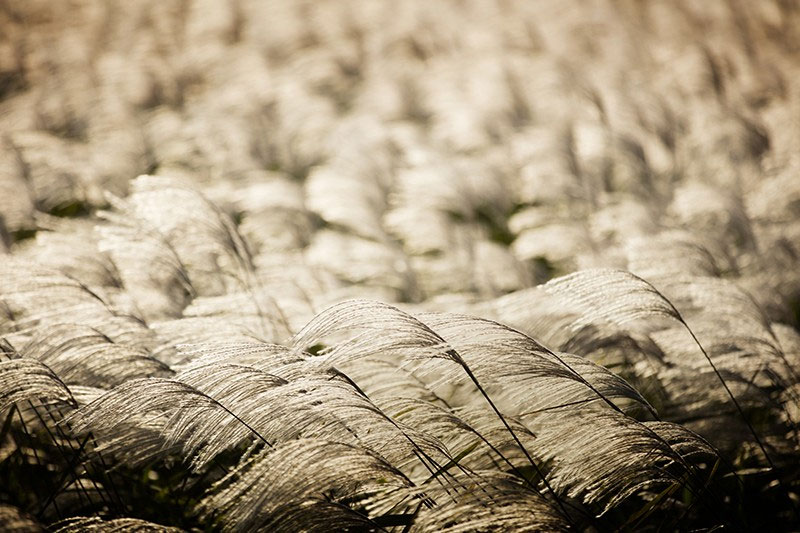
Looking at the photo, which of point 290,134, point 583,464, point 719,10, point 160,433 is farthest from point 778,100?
point 160,433

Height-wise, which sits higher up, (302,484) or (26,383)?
(26,383)

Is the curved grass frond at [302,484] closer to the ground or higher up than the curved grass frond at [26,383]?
closer to the ground

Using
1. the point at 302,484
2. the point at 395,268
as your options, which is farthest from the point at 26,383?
the point at 395,268

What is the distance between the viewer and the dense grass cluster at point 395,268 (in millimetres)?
1593

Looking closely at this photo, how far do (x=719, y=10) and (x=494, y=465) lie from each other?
1079 centimetres

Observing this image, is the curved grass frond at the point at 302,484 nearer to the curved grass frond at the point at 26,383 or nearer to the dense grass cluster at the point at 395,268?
the dense grass cluster at the point at 395,268

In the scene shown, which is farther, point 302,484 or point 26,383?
point 26,383

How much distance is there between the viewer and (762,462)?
8.17ft

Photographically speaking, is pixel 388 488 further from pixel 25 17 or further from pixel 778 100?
pixel 25 17

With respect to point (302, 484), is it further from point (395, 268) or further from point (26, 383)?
point (395, 268)

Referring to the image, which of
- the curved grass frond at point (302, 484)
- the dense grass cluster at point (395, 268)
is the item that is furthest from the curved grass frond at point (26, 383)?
the curved grass frond at point (302, 484)

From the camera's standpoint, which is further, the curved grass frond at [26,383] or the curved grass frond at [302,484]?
the curved grass frond at [26,383]

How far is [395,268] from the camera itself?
3787mm

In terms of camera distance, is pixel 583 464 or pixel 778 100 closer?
pixel 583 464
